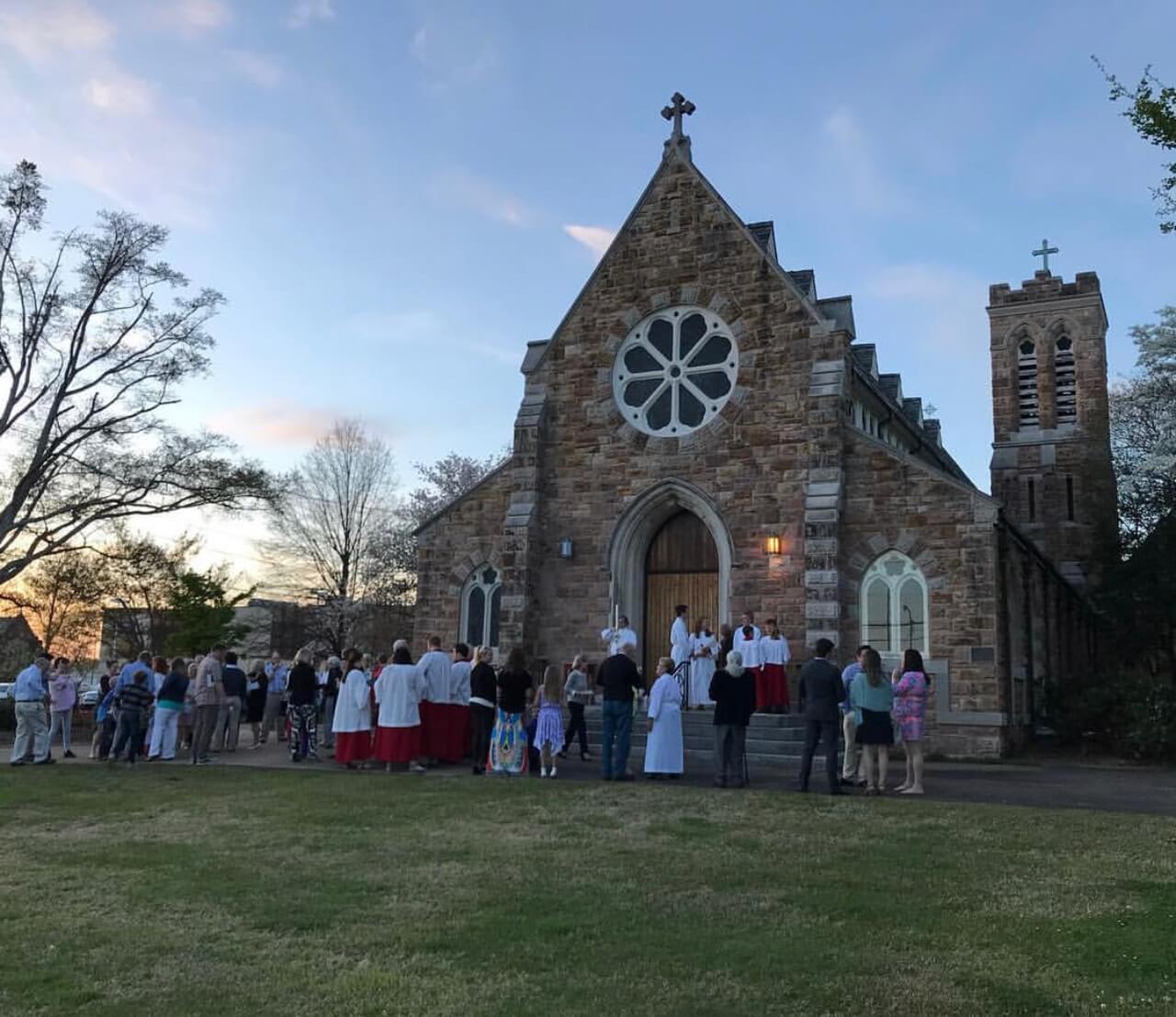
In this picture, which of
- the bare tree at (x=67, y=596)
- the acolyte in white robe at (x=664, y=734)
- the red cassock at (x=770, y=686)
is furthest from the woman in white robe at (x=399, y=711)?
the bare tree at (x=67, y=596)

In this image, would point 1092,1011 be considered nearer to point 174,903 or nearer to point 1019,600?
point 174,903

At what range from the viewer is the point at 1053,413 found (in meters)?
32.9

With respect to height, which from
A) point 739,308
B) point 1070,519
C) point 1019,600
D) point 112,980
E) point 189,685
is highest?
point 739,308

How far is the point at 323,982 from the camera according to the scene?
5.13 m

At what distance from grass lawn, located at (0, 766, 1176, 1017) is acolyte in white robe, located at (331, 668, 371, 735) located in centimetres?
391

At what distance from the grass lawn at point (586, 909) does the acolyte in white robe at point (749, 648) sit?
19.2ft

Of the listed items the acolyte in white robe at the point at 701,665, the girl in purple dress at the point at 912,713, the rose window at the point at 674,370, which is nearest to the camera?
the girl in purple dress at the point at 912,713

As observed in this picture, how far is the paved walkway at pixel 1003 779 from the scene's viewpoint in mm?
11438

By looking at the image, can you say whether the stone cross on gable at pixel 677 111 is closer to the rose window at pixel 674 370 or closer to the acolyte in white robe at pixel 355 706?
the rose window at pixel 674 370

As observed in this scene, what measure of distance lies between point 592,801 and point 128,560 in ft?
70.6

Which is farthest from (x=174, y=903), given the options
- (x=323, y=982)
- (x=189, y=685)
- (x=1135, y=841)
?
(x=189, y=685)

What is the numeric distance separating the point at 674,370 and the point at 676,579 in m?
4.18

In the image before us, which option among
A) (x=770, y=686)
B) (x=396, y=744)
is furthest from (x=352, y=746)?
(x=770, y=686)

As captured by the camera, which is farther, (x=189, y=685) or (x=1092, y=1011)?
(x=189, y=685)
